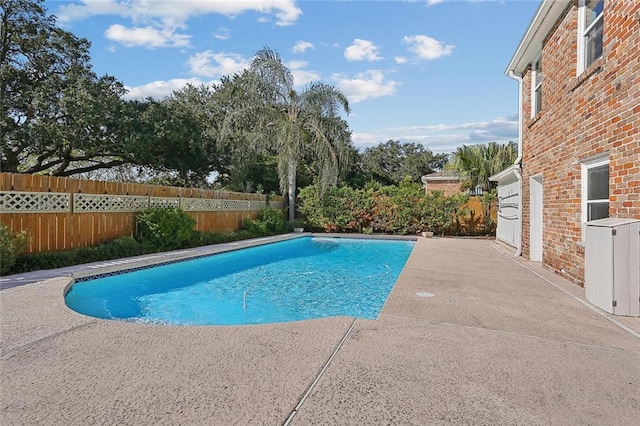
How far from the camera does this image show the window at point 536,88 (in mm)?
8602

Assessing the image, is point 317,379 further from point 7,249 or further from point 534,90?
point 534,90

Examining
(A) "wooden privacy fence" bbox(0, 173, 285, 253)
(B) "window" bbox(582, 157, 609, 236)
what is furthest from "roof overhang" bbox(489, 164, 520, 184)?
(A) "wooden privacy fence" bbox(0, 173, 285, 253)

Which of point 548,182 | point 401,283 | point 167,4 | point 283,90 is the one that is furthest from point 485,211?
point 167,4

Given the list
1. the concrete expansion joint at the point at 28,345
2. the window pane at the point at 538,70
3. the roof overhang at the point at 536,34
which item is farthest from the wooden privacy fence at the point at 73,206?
the window pane at the point at 538,70

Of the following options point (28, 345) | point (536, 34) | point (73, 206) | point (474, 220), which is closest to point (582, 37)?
point (536, 34)

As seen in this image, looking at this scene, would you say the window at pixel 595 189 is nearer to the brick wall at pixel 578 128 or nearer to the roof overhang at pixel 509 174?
the brick wall at pixel 578 128

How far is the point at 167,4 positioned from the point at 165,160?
11.3 metres

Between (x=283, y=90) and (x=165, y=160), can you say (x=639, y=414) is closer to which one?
(x=283, y=90)

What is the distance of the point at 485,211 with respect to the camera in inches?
641

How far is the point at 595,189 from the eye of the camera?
551 centimetres

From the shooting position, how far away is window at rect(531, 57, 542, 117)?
860cm

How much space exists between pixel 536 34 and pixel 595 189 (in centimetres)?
405

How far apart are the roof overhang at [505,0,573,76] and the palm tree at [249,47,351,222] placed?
320 inches

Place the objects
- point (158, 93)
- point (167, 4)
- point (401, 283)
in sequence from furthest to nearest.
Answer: point (158, 93), point (167, 4), point (401, 283)
